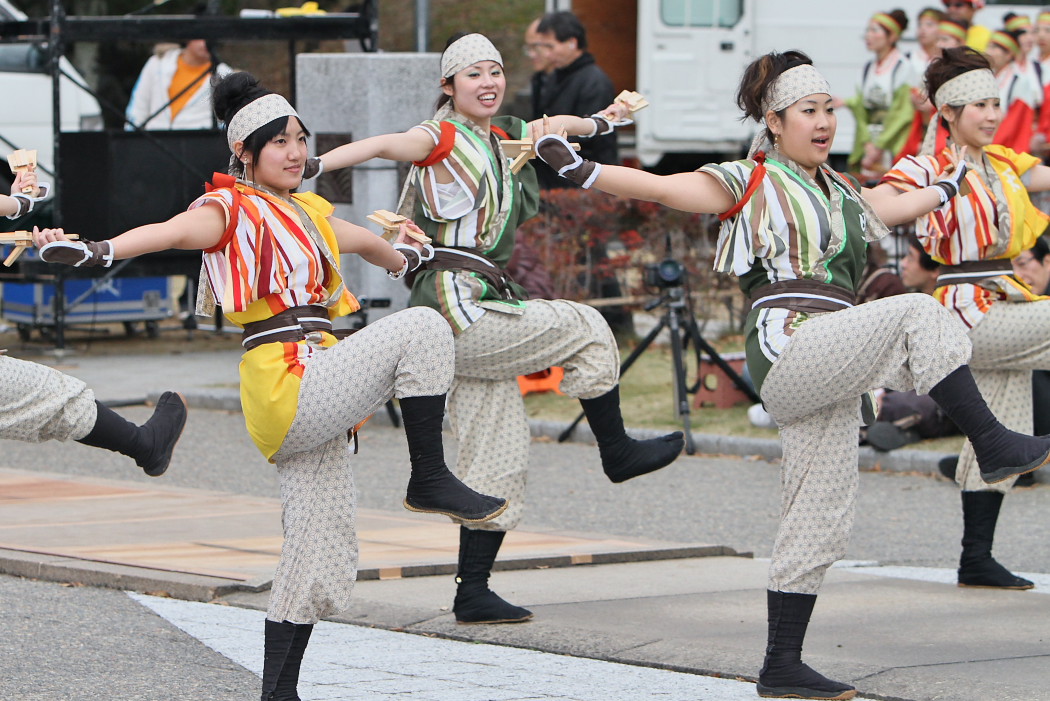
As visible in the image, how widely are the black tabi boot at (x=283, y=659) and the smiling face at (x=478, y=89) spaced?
2.08 metres

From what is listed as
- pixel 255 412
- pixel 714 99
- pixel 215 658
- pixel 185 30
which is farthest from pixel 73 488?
pixel 714 99

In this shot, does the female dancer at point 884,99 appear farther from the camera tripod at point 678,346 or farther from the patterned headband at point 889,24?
the camera tripod at point 678,346

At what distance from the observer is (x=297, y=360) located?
4.66m

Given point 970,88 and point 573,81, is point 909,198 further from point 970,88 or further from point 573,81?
point 573,81

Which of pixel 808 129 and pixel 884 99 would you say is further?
pixel 884 99

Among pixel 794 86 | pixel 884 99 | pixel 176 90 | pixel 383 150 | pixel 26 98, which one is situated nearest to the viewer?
pixel 794 86

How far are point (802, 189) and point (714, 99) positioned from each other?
1096 centimetres

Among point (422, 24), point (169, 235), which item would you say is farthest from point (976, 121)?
point (422, 24)

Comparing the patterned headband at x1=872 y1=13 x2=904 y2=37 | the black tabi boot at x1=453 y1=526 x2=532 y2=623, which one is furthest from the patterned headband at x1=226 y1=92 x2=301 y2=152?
the patterned headband at x1=872 y1=13 x2=904 y2=37

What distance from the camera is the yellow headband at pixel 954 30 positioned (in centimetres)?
1205

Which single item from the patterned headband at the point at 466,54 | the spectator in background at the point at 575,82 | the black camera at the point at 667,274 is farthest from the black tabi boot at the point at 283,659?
the spectator in background at the point at 575,82

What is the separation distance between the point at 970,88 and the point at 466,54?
6.37ft

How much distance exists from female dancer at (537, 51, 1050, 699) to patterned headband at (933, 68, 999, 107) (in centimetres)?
127

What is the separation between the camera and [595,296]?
13430 mm
